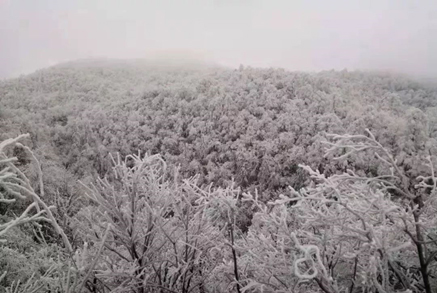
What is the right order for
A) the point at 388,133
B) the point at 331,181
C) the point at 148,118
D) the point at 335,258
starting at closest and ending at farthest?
the point at 331,181 < the point at 335,258 < the point at 388,133 < the point at 148,118

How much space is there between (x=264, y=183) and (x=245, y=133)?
38.7ft

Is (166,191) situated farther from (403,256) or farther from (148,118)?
(148,118)

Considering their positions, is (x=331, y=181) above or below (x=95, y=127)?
above

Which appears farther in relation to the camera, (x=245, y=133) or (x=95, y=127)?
(x=95, y=127)

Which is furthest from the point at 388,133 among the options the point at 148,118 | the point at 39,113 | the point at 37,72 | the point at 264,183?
the point at 37,72

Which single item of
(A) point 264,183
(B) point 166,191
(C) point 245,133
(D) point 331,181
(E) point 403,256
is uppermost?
(D) point 331,181

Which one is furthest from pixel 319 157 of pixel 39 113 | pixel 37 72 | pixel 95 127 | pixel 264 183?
pixel 37 72

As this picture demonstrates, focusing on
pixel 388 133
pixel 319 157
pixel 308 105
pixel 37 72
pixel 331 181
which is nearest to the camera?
pixel 331 181

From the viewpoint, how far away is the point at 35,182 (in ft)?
66.8

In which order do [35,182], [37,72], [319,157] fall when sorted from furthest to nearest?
[37,72] < [319,157] < [35,182]

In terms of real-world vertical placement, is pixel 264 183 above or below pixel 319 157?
below

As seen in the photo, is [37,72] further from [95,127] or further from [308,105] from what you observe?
[308,105]

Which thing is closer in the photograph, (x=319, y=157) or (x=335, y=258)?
(x=335, y=258)

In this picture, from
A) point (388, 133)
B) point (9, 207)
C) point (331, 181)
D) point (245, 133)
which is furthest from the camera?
point (245, 133)
